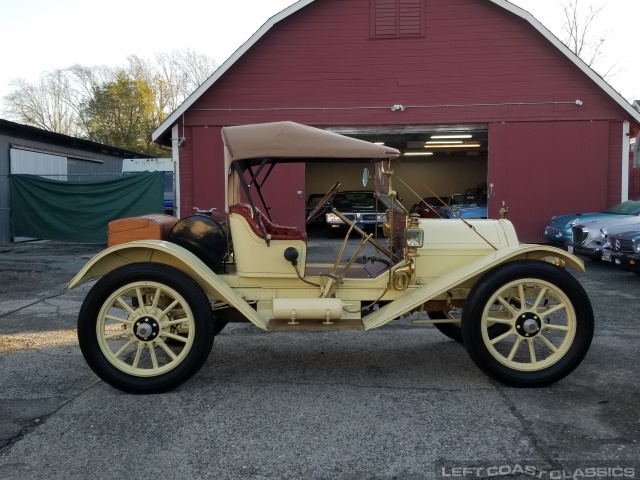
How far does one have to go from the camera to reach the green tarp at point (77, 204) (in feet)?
53.7

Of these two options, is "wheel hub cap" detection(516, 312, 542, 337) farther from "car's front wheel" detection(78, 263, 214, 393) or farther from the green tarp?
the green tarp

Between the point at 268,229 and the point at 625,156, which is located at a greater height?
the point at 625,156

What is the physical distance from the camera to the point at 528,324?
15.9 feet

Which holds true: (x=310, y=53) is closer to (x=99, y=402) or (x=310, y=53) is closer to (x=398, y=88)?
(x=398, y=88)

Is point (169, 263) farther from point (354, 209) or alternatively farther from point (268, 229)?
point (354, 209)

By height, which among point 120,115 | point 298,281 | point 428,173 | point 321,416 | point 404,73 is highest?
point 120,115

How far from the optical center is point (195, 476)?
3.44 metres

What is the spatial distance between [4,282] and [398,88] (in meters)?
9.89

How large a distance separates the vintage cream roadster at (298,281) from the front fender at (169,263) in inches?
0.4

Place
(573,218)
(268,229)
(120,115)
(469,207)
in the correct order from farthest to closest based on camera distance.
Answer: (120,115) < (469,207) < (573,218) < (268,229)

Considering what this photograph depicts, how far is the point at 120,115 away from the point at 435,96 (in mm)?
35307

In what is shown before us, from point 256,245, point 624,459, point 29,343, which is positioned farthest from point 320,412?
point 29,343

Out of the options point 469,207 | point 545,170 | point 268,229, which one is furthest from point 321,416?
point 469,207

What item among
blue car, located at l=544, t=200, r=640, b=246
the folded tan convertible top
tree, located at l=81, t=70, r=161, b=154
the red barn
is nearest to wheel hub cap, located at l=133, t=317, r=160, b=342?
the folded tan convertible top
